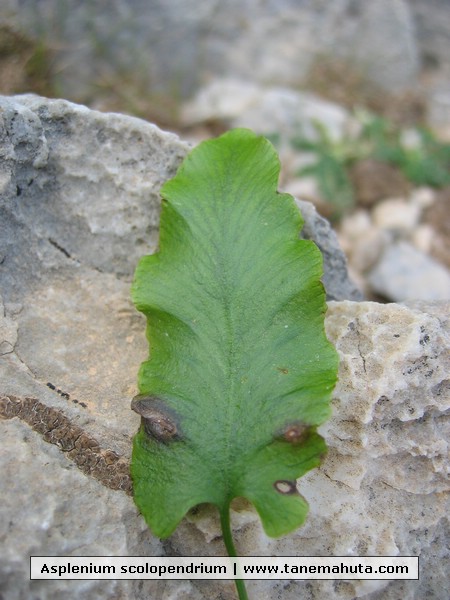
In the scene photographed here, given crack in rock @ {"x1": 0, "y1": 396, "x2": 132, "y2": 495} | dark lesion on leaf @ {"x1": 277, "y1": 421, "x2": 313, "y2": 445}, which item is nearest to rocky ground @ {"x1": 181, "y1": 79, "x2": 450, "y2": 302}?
dark lesion on leaf @ {"x1": 277, "y1": 421, "x2": 313, "y2": 445}

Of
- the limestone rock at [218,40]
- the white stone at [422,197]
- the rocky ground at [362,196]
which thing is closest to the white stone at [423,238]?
the rocky ground at [362,196]

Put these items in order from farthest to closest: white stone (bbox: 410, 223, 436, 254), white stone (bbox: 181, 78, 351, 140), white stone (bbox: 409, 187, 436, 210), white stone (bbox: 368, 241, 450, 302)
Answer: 1. white stone (bbox: 181, 78, 351, 140)
2. white stone (bbox: 409, 187, 436, 210)
3. white stone (bbox: 410, 223, 436, 254)
4. white stone (bbox: 368, 241, 450, 302)

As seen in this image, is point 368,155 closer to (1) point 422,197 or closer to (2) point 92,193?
(1) point 422,197

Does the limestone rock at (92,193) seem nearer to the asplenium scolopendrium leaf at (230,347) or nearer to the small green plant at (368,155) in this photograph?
the asplenium scolopendrium leaf at (230,347)

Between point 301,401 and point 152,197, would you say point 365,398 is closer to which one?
point 301,401

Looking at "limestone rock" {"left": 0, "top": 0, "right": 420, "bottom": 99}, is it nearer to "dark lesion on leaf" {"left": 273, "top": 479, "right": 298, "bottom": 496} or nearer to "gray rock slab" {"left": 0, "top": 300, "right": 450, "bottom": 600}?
"gray rock slab" {"left": 0, "top": 300, "right": 450, "bottom": 600}
